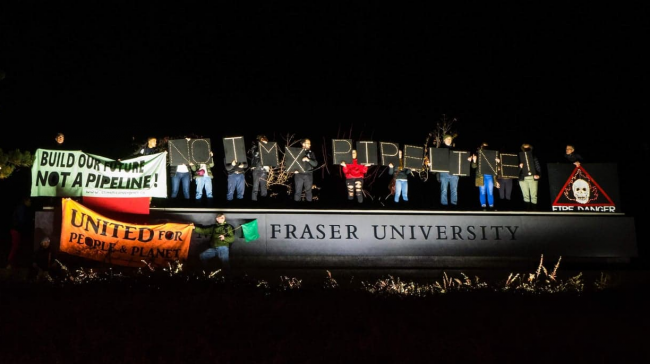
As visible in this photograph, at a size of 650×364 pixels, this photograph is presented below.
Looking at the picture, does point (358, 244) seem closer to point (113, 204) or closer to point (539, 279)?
point (539, 279)

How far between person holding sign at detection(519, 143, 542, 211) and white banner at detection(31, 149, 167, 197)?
31.9 feet

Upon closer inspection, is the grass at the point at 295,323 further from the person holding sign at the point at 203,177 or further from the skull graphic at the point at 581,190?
the skull graphic at the point at 581,190

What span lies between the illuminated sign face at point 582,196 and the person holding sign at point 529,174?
637 millimetres

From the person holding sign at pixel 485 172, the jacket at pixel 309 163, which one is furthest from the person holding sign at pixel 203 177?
the person holding sign at pixel 485 172

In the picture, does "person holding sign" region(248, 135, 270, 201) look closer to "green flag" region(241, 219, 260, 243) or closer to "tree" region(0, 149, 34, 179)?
"green flag" region(241, 219, 260, 243)

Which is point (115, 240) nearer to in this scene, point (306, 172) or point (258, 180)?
point (258, 180)

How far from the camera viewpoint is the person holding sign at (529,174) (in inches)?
823

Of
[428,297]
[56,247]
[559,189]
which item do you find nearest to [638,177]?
[559,189]

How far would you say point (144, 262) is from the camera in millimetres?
16422

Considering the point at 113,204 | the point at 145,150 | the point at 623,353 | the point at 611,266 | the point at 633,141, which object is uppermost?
the point at 633,141

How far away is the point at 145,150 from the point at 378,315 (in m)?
8.87

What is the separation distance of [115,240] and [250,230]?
3.08 metres

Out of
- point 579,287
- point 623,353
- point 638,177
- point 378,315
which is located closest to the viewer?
point 623,353

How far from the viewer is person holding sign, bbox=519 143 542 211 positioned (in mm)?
20906
